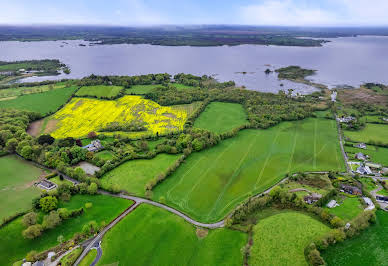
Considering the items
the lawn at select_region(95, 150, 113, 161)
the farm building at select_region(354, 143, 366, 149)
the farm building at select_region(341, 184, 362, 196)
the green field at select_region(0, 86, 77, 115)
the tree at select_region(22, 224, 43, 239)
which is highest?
the green field at select_region(0, 86, 77, 115)

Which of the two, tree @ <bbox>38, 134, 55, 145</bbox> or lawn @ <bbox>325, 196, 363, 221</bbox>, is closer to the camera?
lawn @ <bbox>325, 196, 363, 221</bbox>

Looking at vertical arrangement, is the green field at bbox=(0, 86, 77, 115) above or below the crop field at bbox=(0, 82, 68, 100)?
below

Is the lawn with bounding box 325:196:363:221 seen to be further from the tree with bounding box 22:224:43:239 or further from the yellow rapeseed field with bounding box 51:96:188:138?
the tree with bounding box 22:224:43:239

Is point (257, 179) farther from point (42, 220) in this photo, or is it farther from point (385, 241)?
point (42, 220)

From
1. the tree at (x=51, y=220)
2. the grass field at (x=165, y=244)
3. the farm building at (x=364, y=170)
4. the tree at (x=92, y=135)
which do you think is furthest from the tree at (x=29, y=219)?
Answer: the farm building at (x=364, y=170)

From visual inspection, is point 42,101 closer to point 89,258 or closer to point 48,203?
point 48,203

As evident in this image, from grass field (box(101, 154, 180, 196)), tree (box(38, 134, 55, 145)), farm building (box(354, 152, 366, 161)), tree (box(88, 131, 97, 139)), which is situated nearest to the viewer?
grass field (box(101, 154, 180, 196))

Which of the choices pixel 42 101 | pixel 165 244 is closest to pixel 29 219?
pixel 165 244

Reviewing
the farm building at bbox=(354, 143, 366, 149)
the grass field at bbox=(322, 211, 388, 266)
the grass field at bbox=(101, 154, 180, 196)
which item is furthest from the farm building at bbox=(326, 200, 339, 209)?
the grass field at bbox=(101, 154, 180, 196)
